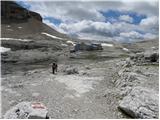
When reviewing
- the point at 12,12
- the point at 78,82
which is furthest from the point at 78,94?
the point at 12,12

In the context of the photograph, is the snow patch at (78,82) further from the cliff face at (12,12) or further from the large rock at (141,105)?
the cliff face at (12,12)

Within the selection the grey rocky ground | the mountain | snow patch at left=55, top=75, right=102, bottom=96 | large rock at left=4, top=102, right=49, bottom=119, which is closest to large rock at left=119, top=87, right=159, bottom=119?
the grey rocky ground

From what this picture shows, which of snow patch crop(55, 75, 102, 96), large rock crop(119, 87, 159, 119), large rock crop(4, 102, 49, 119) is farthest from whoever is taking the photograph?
snow patch crop(55, 75, 102, 96)

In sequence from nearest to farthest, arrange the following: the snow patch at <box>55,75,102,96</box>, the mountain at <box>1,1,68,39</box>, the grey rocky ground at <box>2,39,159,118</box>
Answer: the grey rocky ground at <box>2,39,159,118</box>, the snow patch at <box>55,75,102,96</box>, the mountain at <box>1,1,68,39</box>

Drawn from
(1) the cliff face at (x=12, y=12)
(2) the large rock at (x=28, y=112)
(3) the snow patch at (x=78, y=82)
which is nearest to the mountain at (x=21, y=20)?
(1) the cliff face at (x=12, y=12)

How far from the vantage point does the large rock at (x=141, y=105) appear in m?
19.2

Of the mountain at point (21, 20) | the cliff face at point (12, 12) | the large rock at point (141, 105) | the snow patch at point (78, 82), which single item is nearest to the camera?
the large rock at point (141, 105)

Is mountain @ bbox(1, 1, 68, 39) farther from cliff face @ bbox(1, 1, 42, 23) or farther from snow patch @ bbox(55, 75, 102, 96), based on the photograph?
snow patch @ bbox(55, 75, 102, 96)

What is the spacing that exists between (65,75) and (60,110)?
15.0 meters

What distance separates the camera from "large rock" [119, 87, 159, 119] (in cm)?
1922

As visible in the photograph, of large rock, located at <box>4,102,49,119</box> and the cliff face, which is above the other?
the cliff face

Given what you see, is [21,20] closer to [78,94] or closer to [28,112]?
[78,94]

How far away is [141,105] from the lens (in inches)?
786

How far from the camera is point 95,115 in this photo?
68.9ft
